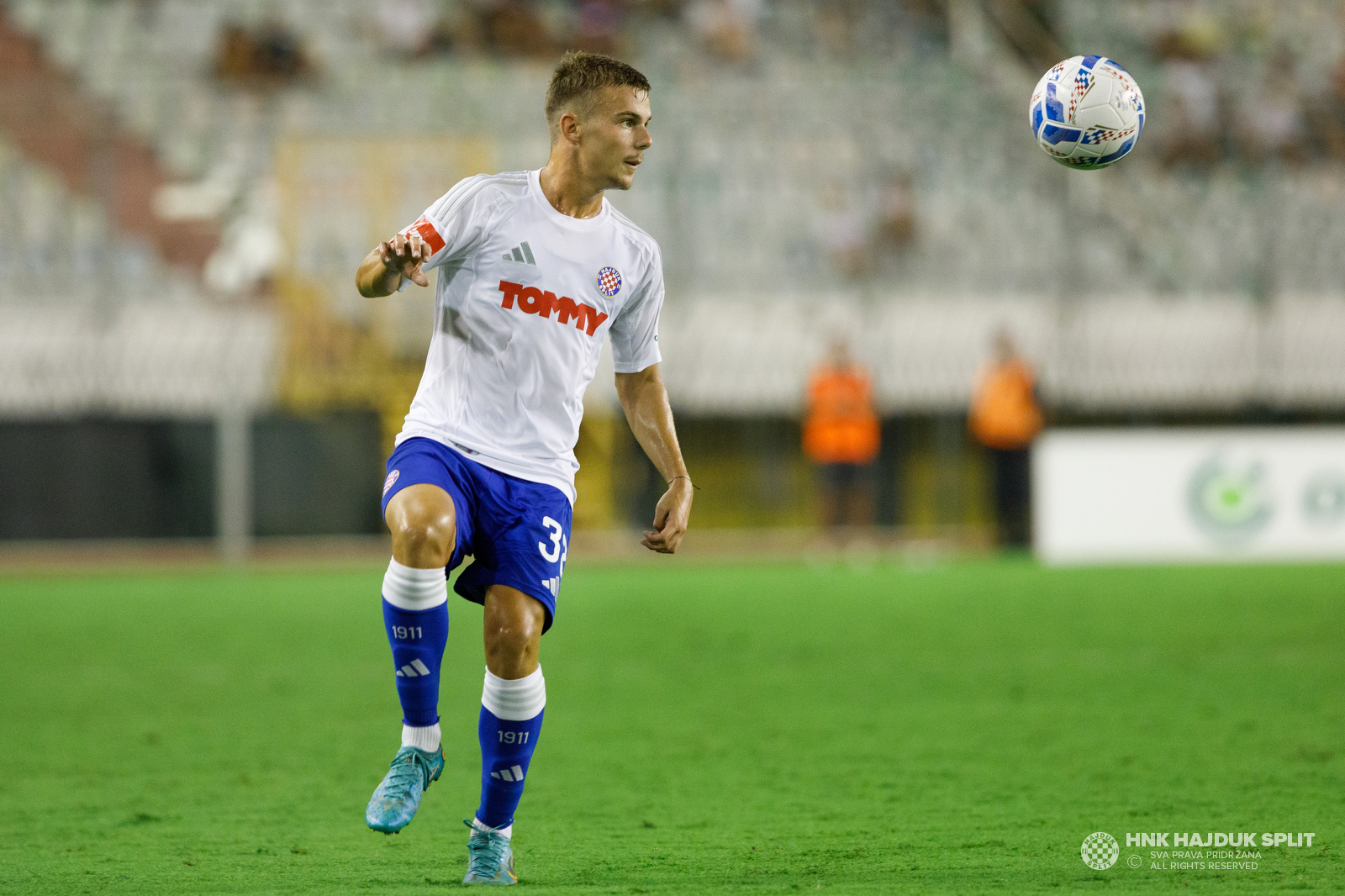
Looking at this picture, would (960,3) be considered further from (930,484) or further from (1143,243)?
(930,484)

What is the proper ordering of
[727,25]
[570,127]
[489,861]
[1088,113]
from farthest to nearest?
[727,25], [1088,113], [570,127], [489,861]

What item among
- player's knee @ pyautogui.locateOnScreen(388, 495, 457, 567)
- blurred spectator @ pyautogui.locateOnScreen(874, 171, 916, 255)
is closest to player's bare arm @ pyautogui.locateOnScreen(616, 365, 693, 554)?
player's knee @ pyautogui.locateOnScreen(388, 495, 457, 567)

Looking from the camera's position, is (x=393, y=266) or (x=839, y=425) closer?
(x=393, y=266)

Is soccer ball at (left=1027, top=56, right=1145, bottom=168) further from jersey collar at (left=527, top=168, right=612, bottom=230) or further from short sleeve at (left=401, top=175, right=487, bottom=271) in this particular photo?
short sleeve at (left=401, top=175, right=487, bottom=271)

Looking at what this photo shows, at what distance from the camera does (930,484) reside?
18391mm

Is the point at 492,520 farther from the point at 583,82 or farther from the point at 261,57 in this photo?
the point at 261,57

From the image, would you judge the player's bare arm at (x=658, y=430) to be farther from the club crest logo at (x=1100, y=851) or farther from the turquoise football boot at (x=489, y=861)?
the club crest logo at (x=1100, y=851)

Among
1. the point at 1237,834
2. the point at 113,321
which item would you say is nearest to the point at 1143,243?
the point at 113,321

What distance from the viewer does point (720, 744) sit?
674cm

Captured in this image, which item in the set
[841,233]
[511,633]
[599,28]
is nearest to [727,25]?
[599,28]

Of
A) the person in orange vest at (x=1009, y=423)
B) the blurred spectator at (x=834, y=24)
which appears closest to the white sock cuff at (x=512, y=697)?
the person in orange vest at (x=1009, y=423)

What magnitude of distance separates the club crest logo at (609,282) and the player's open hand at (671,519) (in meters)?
0.60

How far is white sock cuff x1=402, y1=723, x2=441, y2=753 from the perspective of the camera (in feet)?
14.4

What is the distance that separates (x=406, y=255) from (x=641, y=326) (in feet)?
3.22
